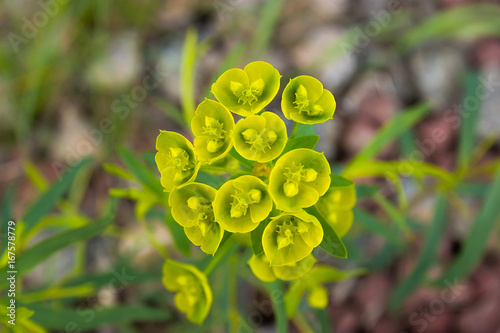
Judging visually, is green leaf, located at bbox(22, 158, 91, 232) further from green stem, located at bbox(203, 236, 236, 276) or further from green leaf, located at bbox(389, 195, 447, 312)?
green leaf, located at bbox(389, 195, 447, 312)

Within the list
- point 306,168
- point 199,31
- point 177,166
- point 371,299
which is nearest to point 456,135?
point 371,299

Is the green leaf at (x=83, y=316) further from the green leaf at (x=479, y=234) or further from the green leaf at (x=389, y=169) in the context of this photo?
the green leaf at (x=479, y=234)

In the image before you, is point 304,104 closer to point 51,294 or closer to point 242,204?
point 242,204

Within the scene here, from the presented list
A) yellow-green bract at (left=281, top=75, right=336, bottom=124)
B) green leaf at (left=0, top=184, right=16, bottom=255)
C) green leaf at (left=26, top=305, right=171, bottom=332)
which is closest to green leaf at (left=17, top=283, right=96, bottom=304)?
green leaf at (left=26, top=305, right=171, bottom=332)

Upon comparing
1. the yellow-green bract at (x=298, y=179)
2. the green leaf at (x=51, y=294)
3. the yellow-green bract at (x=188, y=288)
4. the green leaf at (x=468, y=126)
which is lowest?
the green leaf at (x=51, y=294)

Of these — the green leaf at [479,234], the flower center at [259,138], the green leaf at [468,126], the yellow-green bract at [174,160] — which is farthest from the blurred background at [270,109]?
the flower center at [259,138]

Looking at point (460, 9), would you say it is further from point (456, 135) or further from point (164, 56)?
point (164, 56)
